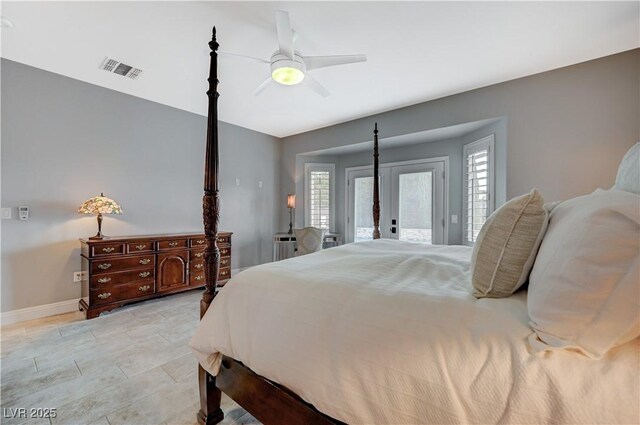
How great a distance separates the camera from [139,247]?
332cm

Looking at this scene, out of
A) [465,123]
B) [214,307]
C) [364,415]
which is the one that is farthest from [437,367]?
[465,123]

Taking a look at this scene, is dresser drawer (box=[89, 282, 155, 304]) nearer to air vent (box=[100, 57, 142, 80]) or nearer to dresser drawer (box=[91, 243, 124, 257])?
dresser drawer (box=[91, 243, 124, 257])

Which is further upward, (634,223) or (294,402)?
(634,223)

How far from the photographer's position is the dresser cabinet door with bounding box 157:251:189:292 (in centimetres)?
349

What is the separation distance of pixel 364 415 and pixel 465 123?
3573mm

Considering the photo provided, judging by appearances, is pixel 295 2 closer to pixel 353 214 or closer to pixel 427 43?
pixel 427 43

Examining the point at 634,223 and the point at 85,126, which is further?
the point at 85,126

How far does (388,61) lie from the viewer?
9.04 ft

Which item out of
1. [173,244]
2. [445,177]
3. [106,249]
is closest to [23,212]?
[106,249]

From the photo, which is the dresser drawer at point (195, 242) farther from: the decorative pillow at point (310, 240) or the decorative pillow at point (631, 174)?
the decorative pillow at point (631, 174)

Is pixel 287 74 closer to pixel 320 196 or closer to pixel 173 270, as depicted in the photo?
pixel 173 270

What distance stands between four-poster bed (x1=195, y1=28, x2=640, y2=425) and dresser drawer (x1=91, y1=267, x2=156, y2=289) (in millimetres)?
2336

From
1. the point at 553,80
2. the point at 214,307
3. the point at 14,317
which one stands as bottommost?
the point at 14,317

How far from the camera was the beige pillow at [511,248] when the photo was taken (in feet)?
3.23
